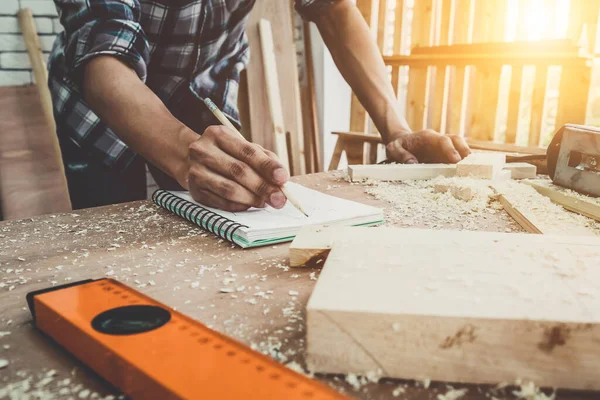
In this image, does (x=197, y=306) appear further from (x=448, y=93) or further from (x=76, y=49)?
(x=448, y=93)

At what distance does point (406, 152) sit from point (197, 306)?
45.0 inches

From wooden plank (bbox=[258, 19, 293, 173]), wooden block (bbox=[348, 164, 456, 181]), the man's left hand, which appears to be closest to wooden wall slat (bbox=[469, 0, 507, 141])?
wooden plank (bbox=[258, 19, 293, 173])

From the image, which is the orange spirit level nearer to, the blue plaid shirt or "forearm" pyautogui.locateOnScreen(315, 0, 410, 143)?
the blue plaid shirt

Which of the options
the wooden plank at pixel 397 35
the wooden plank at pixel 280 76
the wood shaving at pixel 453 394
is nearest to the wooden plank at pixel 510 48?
the wooden plank at pixel 397 35

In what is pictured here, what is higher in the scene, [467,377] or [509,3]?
[509,3]

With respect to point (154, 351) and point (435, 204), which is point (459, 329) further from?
point (435, 204)

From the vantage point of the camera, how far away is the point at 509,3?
331 cm

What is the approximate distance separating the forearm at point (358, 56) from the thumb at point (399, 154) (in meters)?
0.29

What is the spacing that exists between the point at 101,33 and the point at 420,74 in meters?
3.06

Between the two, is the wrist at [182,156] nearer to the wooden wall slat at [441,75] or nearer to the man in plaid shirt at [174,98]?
the man in plaid shirt at [174,98]

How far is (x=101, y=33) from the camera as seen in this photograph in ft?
3.94

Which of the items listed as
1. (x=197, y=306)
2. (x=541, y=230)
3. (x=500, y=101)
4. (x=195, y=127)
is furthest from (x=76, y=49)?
(x=500, y=101)

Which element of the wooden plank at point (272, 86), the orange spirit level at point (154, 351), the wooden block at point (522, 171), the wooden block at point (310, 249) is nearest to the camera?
the orange spirit level at point (154, 351)

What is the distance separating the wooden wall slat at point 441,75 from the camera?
3648 mm
